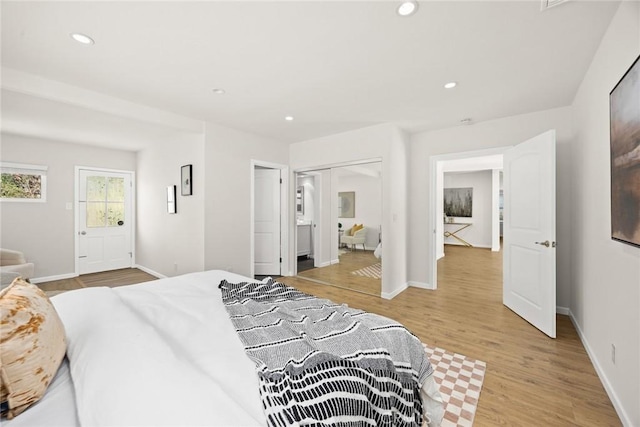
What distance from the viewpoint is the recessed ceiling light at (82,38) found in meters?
1.87

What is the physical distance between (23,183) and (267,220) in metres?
3.96

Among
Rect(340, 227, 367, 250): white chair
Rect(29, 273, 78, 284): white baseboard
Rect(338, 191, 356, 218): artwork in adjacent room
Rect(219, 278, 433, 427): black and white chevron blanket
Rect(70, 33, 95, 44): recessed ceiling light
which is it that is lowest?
Rect(29, 273, 78, 284): white baseboard

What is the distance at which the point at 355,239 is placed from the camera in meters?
4.61

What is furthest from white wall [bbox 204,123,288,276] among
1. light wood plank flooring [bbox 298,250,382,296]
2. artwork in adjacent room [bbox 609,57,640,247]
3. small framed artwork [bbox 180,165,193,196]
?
artwork in adjacent room [bbox 609,57,640,247]

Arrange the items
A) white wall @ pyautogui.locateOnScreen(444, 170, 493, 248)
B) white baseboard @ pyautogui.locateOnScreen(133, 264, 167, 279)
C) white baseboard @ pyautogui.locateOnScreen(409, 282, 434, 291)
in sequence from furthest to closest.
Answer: white wall @ pyautogui.locateOnScreen(444, 170, 493, 248)
white baseboard @ pyautogui.locateOnScreen(133, 264, 167, 279)
white baseboard @ pyautogui.locateOnScreen(409, 282, 434, 291)

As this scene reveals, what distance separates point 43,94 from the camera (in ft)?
8.17

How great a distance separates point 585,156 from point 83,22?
13.6ft

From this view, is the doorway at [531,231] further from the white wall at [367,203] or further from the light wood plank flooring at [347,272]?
the light wood plank flooring at [347,272]

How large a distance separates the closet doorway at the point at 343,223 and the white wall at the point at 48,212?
4.11m

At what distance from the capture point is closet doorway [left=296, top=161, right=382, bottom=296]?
4230mm

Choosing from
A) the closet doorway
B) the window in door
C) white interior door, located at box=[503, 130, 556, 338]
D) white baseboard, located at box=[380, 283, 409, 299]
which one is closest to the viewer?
white interior door, located at box=[503, 130, 556, 338]

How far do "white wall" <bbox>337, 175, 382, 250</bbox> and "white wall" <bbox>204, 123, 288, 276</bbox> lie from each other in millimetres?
1530

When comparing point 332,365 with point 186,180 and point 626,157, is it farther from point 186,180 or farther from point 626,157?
point 186,180

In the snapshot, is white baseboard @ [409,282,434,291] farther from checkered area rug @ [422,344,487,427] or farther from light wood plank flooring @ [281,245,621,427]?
checkered area rug @ [422,344,487,427]
